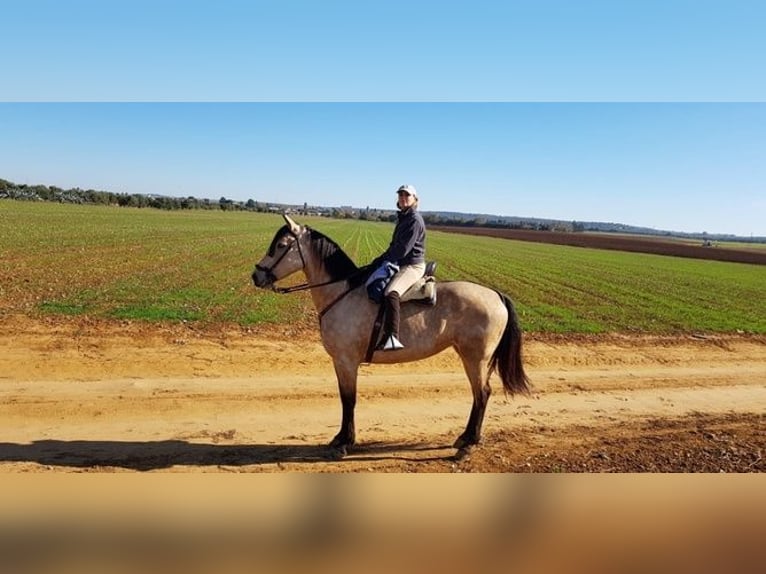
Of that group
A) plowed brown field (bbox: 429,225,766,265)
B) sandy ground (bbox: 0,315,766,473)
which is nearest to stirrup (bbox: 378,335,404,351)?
sandy ground (bbox: 0,315,766,473)

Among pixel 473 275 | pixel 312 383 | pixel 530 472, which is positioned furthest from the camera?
pixel 473 275

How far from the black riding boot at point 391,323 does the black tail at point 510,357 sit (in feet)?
5.06

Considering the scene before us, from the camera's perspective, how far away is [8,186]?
135750mm

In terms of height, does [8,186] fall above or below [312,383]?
above

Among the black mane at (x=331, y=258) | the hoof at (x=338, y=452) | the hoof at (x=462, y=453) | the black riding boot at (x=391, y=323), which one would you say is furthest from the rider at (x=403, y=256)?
the hoof at (x=462, y=453)

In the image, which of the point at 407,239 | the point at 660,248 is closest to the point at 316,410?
the point at 407,239

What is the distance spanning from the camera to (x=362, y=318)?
670 cm

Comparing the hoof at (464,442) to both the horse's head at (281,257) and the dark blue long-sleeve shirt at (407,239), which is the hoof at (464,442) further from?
the horse's head at (281,257)

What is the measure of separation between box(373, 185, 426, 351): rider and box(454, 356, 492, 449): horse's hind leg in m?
1.10

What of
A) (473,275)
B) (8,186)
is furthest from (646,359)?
(8,186)

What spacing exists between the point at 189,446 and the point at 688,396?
8.52 meters

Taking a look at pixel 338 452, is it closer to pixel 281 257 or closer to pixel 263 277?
pixel 263 277

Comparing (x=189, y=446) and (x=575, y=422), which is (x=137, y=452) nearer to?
(x=189, y=446)

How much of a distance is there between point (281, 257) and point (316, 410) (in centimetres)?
256
